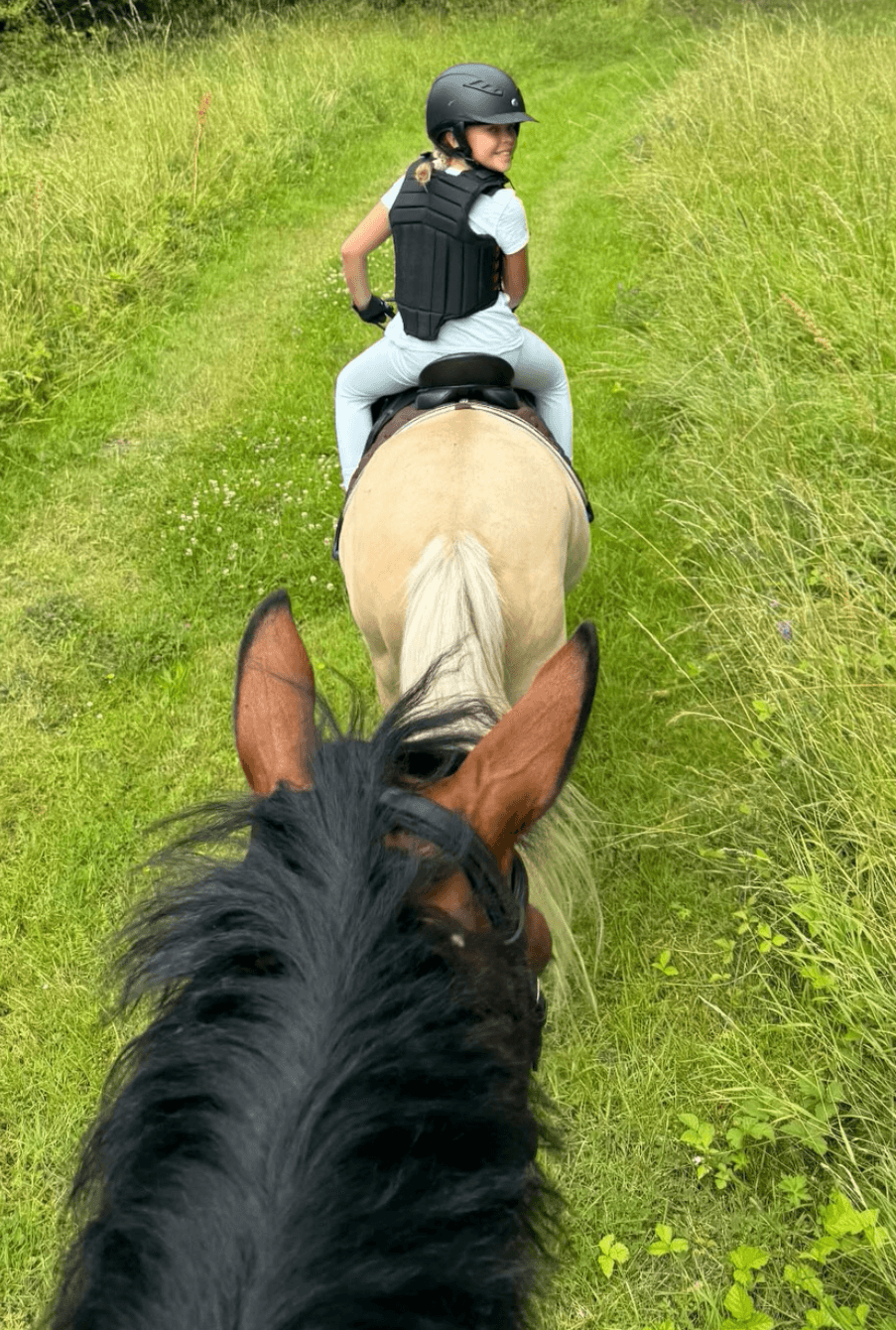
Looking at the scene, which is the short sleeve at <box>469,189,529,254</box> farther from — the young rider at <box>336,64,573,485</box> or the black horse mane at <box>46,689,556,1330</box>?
the black horse mane at <box>46,689,556,1330</box>

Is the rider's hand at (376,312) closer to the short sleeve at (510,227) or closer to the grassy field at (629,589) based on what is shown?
the short sleeve at (510,227)

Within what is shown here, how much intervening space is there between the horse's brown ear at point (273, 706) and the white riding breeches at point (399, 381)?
187cm

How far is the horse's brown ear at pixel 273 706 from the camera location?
4.82ft

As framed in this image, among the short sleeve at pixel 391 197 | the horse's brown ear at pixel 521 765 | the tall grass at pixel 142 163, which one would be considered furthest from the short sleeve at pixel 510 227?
the tall grass at pixel 142 163

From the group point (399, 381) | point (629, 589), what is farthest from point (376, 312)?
point (629, 589)

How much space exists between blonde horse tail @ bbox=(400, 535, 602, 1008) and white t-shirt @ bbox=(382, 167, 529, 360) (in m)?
1.09

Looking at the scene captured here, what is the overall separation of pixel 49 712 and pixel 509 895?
3558 millimetres

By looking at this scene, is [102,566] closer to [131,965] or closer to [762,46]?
[131,965]

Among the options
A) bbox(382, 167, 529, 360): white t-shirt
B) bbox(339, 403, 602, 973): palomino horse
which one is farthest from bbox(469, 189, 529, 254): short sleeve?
Answer: bbox(339, 403, 602, 973): palomino horse

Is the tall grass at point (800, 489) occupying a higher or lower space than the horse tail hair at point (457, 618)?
lower

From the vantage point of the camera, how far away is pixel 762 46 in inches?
345

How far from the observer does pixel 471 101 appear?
307 centimetres

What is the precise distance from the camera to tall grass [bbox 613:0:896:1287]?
2.74 meters

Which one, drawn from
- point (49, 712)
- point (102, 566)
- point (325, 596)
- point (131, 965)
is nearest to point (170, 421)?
point (102, 566)
